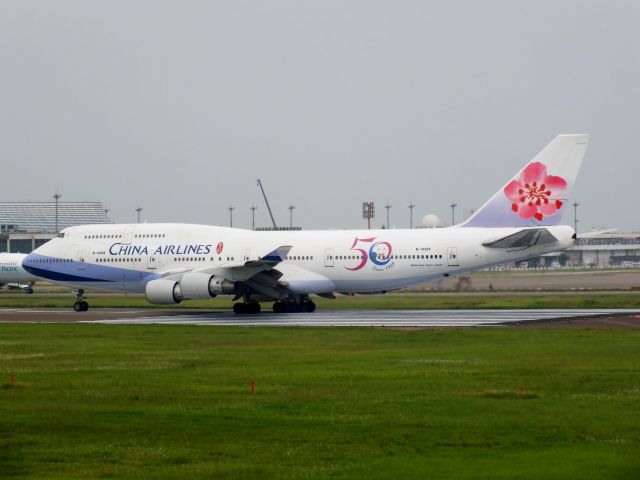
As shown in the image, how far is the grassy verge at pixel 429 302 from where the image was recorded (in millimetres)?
51688

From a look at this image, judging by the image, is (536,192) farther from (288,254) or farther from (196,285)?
(196,285)

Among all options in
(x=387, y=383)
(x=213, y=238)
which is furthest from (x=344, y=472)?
(x=213, y=238)

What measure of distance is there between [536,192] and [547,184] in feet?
2.00

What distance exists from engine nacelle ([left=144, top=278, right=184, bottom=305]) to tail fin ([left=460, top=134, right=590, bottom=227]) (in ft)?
49.6

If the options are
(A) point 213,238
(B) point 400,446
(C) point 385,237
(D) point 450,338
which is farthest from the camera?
(A) point 213,238

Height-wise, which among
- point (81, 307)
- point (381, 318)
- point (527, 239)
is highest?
point (527, 239)

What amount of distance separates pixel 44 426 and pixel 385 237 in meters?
33.4

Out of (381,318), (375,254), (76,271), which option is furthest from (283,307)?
(76,271)

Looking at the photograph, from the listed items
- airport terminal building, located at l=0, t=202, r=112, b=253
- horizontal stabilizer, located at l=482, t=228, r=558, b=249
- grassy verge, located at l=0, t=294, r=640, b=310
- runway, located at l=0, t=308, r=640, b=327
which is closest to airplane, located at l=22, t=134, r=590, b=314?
horizontal stabilizer, located at l=482, t=228, r=558, b=249

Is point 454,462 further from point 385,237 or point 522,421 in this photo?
point 385,237

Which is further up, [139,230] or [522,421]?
[139,230]

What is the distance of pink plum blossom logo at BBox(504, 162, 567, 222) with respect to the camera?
48.4 m

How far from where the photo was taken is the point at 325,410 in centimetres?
1903

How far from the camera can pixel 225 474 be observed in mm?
14039
